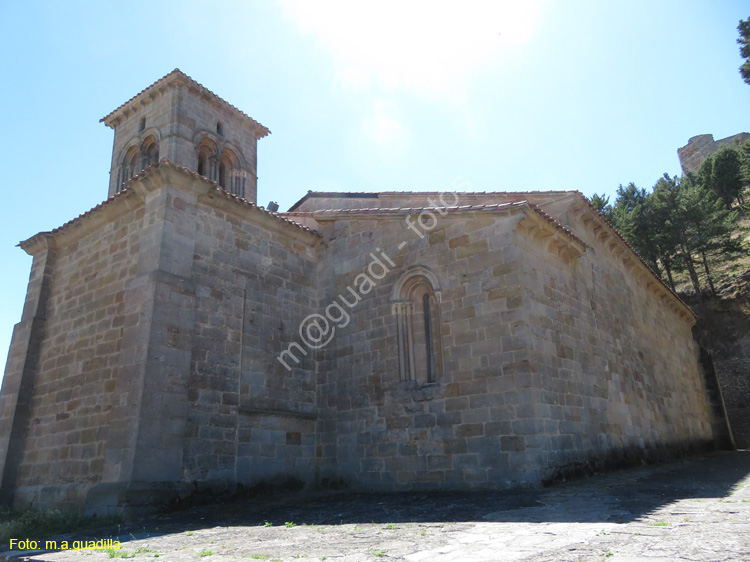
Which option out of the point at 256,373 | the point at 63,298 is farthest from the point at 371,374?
the point at 63,298

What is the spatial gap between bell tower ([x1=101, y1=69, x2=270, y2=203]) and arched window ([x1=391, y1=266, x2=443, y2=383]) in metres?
9.36

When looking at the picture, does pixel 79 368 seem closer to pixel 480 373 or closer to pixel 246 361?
pixel 246 361

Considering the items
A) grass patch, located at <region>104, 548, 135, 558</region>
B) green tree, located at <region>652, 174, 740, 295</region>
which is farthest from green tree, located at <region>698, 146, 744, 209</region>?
grass patch, located at <region>104, 548, 135, 558</region>

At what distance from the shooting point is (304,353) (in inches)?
454

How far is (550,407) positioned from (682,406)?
11701 millimetres

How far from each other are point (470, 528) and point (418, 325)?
17.7 ft

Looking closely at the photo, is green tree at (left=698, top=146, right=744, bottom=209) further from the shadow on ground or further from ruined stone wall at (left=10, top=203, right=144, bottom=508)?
ruined stone wall at (left=10, top=203, right=144, bottom=508)

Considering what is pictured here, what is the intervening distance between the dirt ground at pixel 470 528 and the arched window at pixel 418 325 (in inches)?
90.2

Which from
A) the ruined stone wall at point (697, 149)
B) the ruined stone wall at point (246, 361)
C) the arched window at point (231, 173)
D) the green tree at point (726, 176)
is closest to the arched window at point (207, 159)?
the arched window at point (231, 173)

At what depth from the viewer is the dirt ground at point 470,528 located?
400 cm

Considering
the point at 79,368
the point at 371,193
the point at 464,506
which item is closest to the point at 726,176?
the point at 371,193

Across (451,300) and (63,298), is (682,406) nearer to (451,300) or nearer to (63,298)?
(451,300)

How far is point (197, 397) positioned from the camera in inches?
359

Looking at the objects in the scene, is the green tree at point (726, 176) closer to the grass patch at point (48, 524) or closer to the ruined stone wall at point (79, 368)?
the ruined stone wall at point (79, 368)
